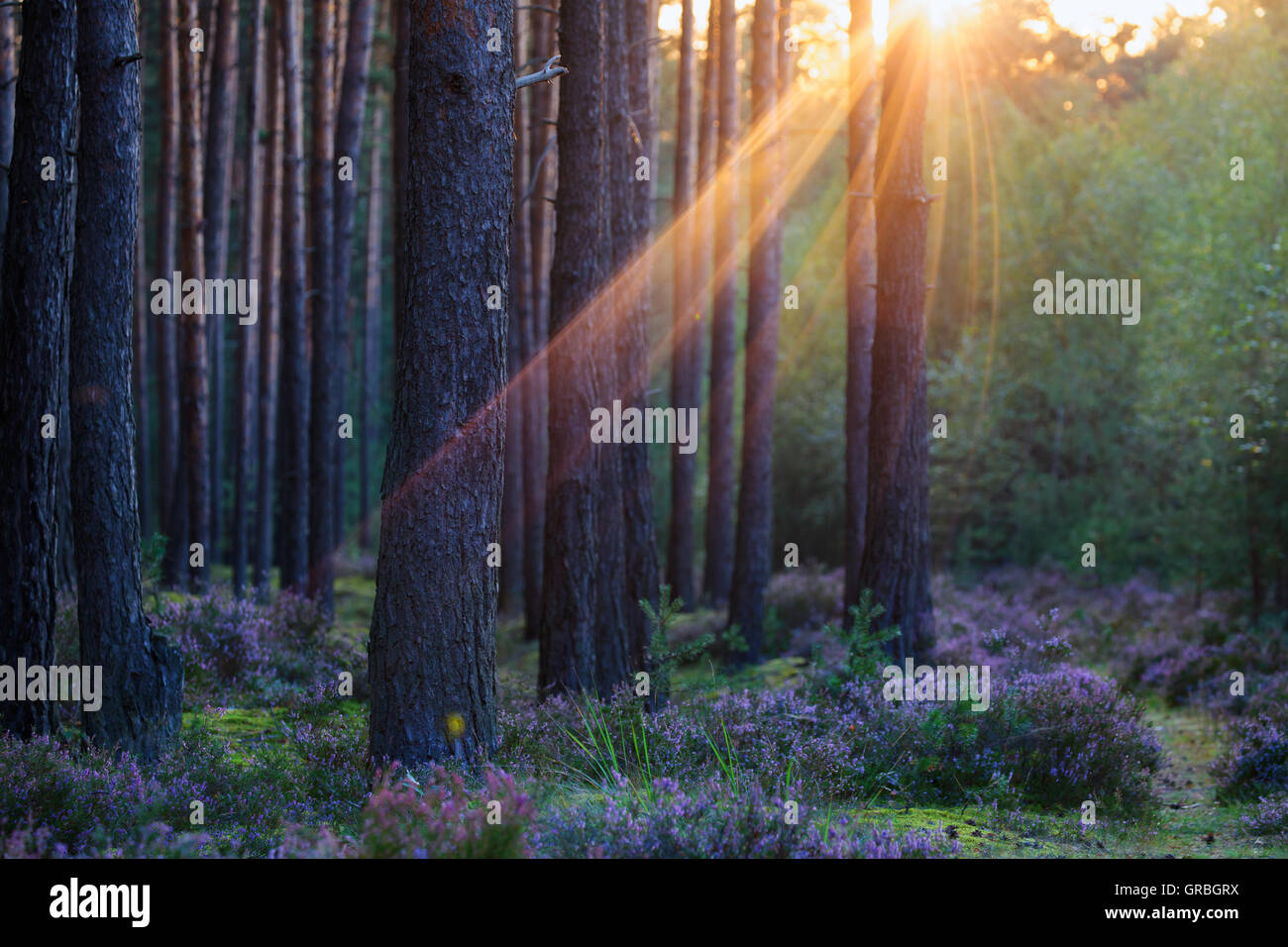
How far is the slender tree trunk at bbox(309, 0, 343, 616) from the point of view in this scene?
17.2m

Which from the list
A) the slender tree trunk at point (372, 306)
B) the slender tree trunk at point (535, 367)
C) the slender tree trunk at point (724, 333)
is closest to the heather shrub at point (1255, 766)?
the slender tree trunk at point (724, 333)

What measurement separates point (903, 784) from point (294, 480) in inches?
526

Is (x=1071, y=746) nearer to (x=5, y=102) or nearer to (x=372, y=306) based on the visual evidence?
(x=5, y=102)

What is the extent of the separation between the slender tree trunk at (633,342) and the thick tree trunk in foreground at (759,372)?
409 centimetres

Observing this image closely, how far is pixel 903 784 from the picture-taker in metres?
8.08

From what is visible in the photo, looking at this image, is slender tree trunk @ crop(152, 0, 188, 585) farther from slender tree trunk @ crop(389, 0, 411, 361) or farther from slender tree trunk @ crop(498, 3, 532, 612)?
slender tree trunk @ crop(498, 3, 532, 612)

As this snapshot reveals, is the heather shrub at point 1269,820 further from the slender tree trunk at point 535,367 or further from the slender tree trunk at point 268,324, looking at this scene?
the slender tree trunk at point 268,324

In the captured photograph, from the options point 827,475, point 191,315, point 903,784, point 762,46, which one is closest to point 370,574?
point 827,475

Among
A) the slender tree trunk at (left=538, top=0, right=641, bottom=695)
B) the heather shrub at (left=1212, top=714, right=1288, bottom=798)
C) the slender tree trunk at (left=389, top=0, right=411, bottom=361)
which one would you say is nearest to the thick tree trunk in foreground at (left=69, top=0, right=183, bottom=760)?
the slender tree trunk at (left=538, top=0, right=641, bottom=695)

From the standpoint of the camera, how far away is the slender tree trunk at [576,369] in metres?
10.4

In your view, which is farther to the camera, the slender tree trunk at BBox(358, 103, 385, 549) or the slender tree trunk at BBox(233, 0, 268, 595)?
the slender tree trunk at BBox(358, 103, 385, 549)

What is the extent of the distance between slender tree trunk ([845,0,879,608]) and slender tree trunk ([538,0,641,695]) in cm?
435

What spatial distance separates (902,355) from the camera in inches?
448

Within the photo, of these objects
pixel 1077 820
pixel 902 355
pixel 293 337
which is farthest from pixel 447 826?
pixel 293 337
